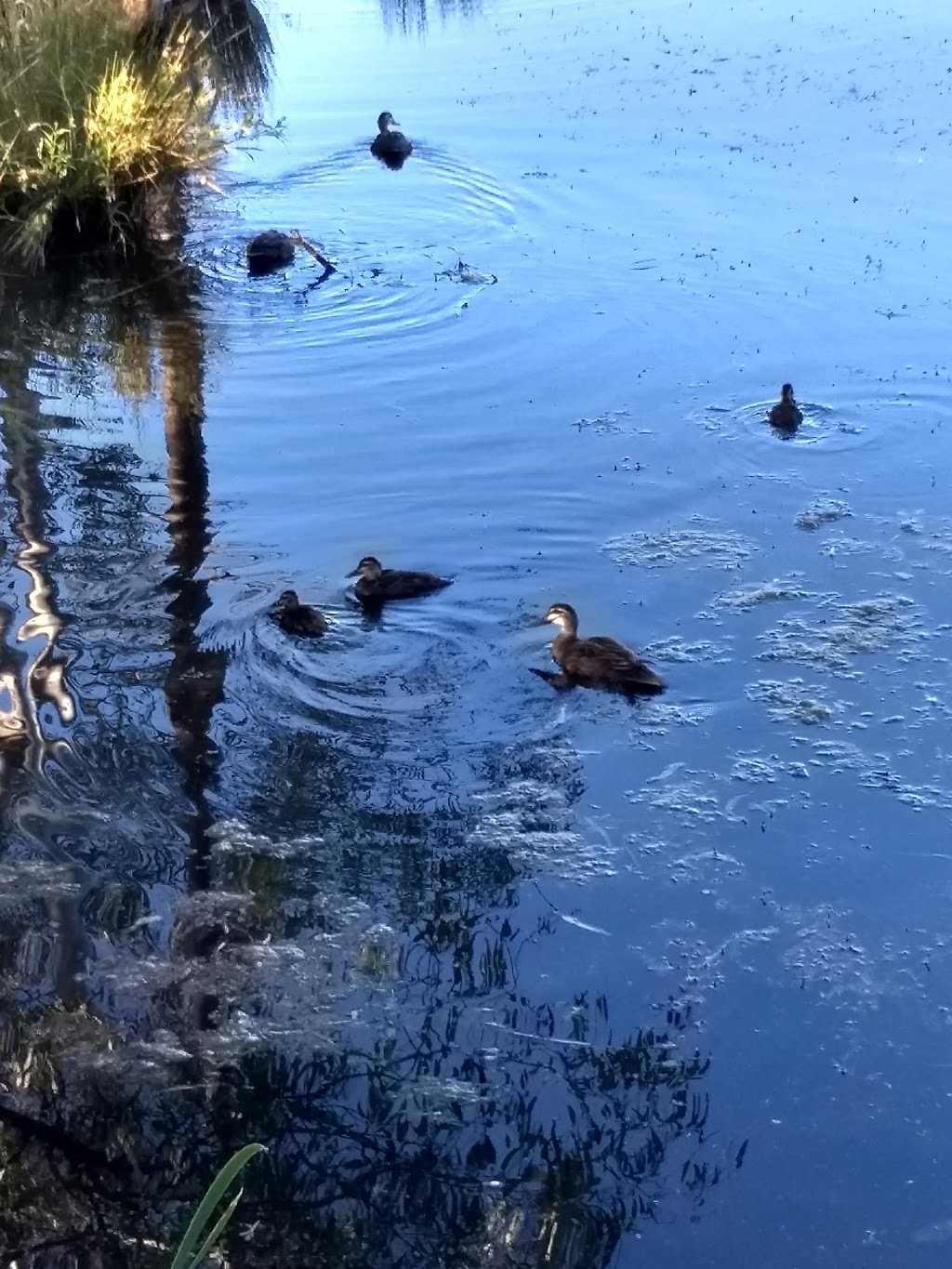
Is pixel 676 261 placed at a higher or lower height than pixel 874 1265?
higher

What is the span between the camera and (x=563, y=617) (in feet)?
23.3

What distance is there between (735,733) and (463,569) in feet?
6.58

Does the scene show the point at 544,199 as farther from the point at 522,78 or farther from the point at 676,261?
the point at 522,78

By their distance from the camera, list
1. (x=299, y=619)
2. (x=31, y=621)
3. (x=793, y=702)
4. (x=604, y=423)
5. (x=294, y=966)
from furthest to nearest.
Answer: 1. (x=604, y=423)
2. (x=31, y=621)
3. (x=299, y=619)
4. (x=793, y=702)
5. (x=294, y=966)

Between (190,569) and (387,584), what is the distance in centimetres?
109

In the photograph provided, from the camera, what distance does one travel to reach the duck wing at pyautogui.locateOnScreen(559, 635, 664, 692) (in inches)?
260

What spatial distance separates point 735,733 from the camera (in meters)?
6.36

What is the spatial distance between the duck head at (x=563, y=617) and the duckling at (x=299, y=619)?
3.35ft

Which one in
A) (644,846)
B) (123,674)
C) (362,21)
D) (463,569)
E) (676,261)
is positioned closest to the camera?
(644,846)

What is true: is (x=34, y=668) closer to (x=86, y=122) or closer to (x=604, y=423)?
(x=604, y=423)

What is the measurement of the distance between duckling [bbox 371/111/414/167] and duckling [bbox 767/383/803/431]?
6.81m

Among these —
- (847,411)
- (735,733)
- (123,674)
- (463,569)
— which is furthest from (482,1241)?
(847,411)

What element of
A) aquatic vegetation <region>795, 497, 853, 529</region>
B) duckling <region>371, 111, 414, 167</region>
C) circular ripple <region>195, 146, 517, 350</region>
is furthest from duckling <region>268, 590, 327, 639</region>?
duckling <region>371, 111, 414, 167</region>

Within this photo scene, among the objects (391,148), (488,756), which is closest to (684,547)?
(488,756)
